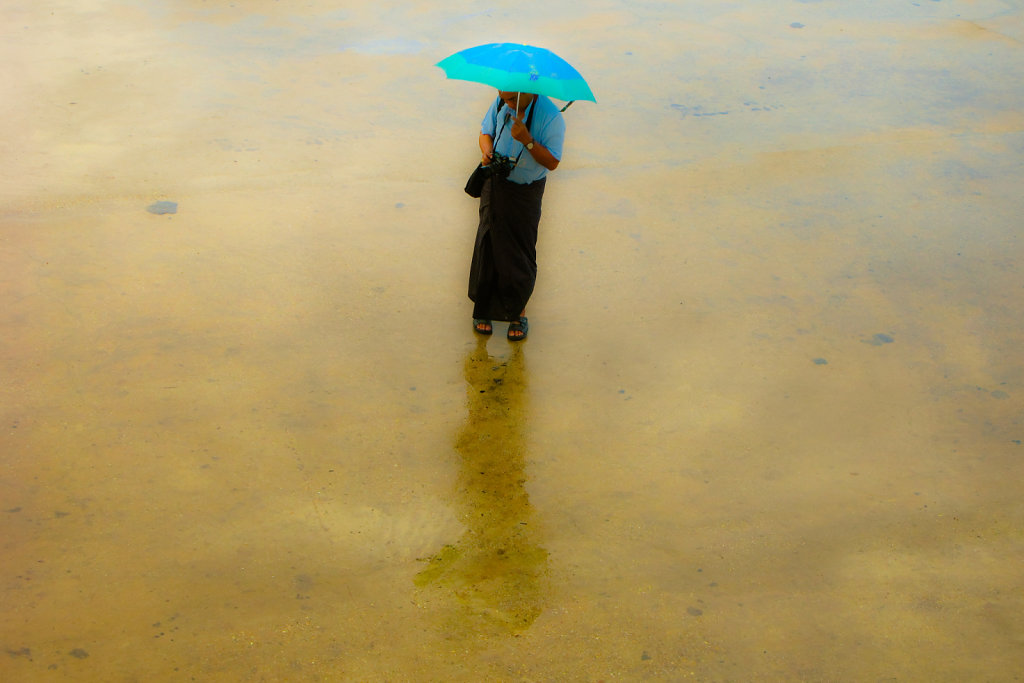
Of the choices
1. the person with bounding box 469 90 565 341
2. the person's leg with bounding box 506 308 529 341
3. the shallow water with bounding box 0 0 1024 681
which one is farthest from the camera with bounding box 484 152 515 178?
the shallow water with bounding box 0 0 1024 681

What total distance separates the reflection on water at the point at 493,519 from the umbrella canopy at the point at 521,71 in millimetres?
1177

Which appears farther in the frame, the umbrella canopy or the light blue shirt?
the light blue shirt

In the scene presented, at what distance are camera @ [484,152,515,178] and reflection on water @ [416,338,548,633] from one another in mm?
793

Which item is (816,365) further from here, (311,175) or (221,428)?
(311,175)

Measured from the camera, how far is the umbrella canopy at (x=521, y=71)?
3.28 meters

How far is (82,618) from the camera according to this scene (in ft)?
8.62

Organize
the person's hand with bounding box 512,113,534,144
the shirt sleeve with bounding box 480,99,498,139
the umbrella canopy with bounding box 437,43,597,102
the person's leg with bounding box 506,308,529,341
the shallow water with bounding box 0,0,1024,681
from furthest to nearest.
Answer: the person's leg with bounding box 506,308,529,341
the shirt sleeve with bounding box 480,99,498,139
the person's hand with bounding box 512,113,534,144
the umbrella canopy with bounding box 437,43,597,102
the shallow water with bounding box 0,0,1024,681

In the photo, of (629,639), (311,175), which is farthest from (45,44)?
(629,639)

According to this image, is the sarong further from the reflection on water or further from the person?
the reflection on water

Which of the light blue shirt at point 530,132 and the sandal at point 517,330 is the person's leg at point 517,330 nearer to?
the sandal at point 517,330

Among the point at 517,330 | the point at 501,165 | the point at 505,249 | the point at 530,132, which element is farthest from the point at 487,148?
the point at 517,330

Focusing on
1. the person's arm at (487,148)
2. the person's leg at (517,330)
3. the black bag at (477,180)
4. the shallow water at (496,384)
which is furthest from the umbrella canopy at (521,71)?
the shallow water at (496,384)

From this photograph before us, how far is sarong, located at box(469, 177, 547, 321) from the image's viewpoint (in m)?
3.74

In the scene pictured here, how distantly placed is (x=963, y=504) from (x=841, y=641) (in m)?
0.87
